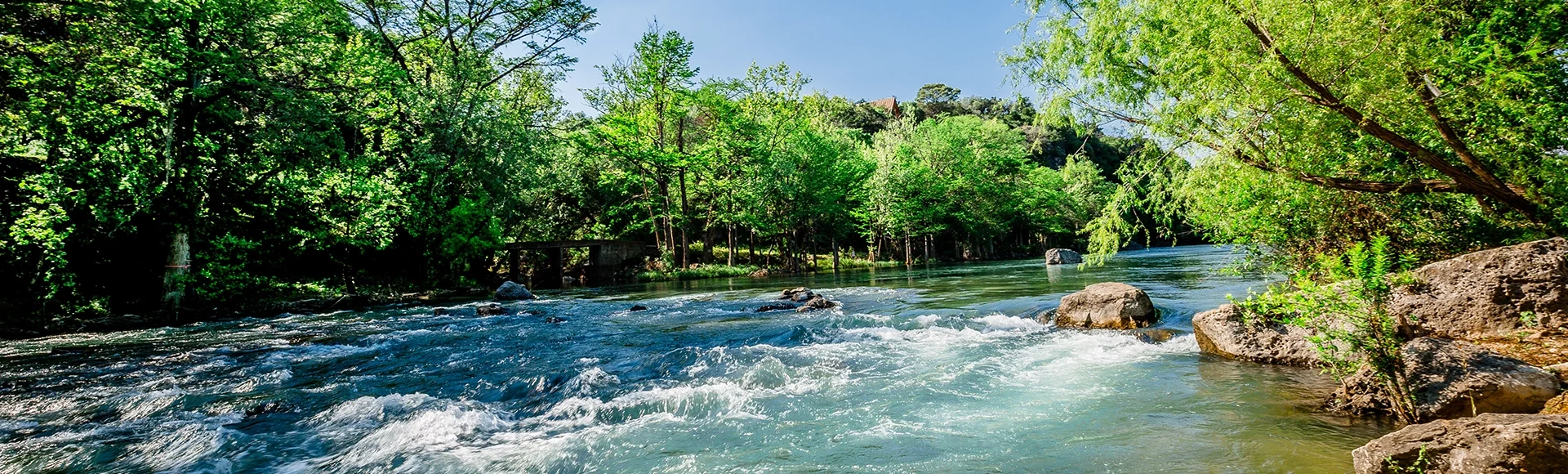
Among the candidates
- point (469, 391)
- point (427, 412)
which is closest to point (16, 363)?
point (469, 391)

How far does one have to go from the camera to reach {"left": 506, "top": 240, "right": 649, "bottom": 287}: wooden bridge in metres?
32.9

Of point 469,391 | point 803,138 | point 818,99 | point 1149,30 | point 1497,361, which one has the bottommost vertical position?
point 469,391

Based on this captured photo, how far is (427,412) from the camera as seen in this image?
21.7 ft

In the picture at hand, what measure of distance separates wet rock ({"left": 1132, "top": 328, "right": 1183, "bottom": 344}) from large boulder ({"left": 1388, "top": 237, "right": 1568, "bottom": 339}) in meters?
2.95

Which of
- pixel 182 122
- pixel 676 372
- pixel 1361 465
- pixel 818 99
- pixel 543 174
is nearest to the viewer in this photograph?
pixel 1361 465

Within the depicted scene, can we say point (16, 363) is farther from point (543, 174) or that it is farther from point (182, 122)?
point (543, 174)

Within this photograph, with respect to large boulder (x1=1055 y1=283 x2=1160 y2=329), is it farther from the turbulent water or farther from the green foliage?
the green foliage

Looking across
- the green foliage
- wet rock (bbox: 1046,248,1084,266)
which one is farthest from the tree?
wet rock (bbox: 1046,248,1084,266)

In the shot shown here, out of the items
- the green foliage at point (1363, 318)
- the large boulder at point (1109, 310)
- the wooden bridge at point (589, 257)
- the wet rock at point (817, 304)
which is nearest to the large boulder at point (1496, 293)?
the green foliage at point (1363, 318)

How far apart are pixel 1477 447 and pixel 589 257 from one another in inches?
1441

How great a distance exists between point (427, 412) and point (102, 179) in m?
14.4

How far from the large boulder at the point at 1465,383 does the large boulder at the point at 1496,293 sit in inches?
79.4

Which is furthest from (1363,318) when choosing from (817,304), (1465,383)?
(817,304)

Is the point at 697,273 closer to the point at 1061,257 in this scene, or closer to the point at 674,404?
the point at 1061,257
